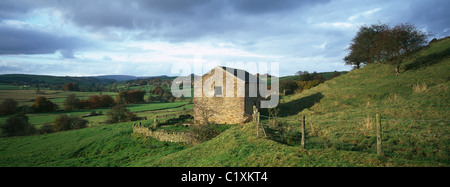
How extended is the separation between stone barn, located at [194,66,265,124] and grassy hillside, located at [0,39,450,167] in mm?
4878

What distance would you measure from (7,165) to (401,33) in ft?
143

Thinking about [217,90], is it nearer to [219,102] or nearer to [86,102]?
[219,102]

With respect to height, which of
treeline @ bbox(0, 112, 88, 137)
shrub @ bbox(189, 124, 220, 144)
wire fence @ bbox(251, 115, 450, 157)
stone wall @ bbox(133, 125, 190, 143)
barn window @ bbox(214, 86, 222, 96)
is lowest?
treeline @ bbox(0, 112, 88, 137)

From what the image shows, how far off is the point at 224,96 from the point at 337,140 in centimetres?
1262

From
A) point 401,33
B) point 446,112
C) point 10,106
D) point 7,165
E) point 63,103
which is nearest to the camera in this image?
point 446,112

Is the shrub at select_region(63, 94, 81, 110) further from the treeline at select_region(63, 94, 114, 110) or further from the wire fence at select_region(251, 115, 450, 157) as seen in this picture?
the wire fence at select_region(251, 115, 450, 157)

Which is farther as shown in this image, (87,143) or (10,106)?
(10,106)

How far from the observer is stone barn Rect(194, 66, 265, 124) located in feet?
66.7

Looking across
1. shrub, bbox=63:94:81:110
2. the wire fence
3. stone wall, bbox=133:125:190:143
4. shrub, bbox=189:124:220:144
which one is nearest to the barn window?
stone wall, bbox=133:125:190:143
